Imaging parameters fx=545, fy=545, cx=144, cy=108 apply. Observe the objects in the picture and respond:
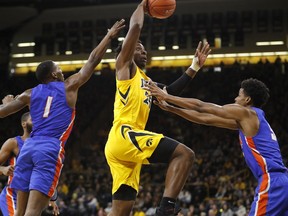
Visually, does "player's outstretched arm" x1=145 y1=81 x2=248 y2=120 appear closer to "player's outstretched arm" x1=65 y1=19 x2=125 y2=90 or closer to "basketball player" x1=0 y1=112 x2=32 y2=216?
"player's outstretched arm" x1=65 y1=19 x2=125 y2=90

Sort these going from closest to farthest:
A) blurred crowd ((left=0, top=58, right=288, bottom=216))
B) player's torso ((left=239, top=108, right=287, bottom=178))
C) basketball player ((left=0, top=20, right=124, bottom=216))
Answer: player's torso ((left=239, top=108, right=287, bottom=178)) → basketball player ((left=0, top=20, right=124, bottom=216)) → blurred crowd ((left=0, top=58, right=288, bottom=216))

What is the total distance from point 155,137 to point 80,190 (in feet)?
45.2

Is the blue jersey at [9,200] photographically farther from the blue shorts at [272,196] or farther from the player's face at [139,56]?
the blue shorts at [272,196]

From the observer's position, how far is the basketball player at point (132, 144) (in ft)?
19.0

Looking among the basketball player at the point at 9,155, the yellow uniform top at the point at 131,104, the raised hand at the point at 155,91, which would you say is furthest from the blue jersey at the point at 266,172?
the basketball player at the point at 9,155

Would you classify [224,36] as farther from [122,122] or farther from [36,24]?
[122,122]

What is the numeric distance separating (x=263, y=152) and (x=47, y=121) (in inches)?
96.2

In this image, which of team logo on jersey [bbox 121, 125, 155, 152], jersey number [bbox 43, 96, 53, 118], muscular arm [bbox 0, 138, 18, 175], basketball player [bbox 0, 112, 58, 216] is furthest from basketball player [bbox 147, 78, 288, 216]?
muscular arm [bbox 0, 138, 18, 175]

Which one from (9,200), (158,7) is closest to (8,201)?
(9,200)

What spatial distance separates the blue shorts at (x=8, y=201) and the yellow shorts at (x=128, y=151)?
77.7 inches

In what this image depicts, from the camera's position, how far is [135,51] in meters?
6.58

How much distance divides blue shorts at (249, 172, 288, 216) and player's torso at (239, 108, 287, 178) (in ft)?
0.30

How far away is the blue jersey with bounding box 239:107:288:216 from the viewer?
553cm

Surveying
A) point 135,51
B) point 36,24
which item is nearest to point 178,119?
point 36,24
